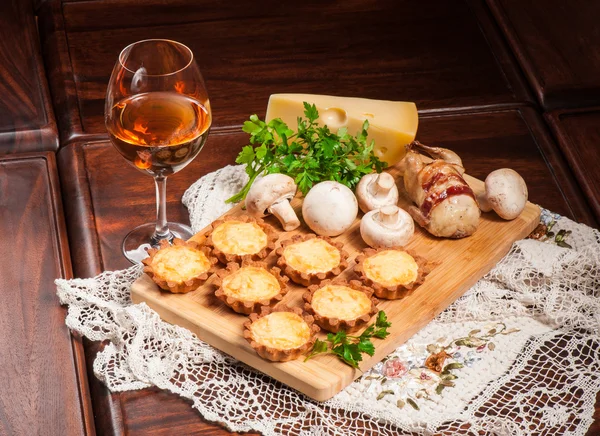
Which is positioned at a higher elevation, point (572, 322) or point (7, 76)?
point (7, 76)

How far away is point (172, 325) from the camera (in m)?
1.79

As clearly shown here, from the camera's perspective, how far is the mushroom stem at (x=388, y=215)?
1895 millimetres

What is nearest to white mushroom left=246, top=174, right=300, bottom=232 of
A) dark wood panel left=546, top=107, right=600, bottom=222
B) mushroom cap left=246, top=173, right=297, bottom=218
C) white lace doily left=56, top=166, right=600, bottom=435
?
mushroom cap left=246, top=173, right=297, bottom=218

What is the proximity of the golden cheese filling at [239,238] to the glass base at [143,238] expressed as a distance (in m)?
0.14

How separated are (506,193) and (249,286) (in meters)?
0.58

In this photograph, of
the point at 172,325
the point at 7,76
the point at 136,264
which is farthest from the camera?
the point at 7,76

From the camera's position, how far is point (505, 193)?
1.99 metres

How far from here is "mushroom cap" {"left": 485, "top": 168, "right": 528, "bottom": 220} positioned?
199 centimetres

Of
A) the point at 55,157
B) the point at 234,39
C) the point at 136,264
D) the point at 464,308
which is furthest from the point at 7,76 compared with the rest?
the point at 464,308

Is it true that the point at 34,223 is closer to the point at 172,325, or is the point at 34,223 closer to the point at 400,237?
the point at 172,325

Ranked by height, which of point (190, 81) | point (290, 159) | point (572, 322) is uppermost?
point (190, 81)

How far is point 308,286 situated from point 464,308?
31 centimetres

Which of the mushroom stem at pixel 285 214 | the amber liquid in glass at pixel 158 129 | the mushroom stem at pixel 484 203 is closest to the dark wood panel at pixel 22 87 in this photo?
the amber liquid in glass at pixel 158 129

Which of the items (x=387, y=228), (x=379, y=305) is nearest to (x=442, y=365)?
(x=379, y=305)
